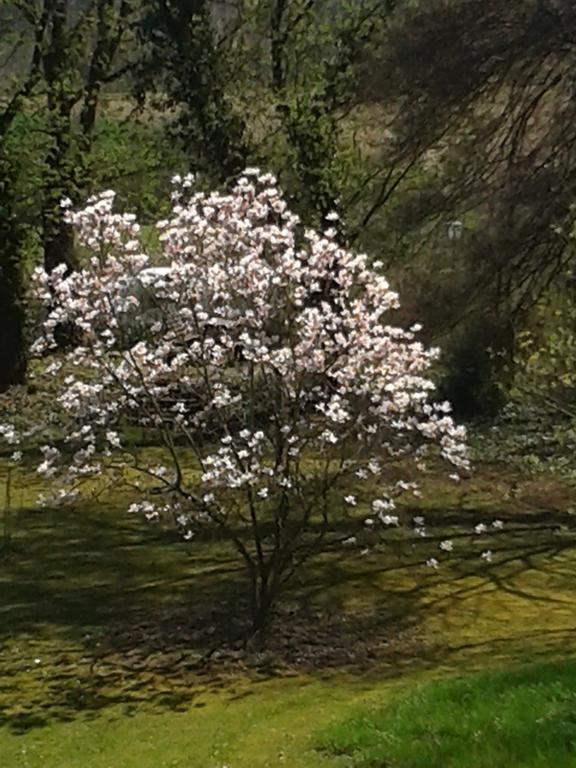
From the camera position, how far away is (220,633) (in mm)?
9500

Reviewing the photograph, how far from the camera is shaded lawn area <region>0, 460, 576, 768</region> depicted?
736 centimetres

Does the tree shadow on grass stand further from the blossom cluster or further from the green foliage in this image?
the green foliage

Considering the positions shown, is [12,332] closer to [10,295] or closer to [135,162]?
[10,295]

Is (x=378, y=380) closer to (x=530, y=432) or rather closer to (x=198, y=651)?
(x=198, y=651)

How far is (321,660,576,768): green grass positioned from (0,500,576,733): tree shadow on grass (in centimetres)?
211

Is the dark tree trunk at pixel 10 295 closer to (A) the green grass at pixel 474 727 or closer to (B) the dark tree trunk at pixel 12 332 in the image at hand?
(B) the dark tree trunk at pixel 12 332

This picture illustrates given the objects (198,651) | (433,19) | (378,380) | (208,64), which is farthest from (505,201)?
(208,64)

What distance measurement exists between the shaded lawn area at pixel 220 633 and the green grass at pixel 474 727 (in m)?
0.34

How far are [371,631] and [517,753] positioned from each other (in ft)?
16.1

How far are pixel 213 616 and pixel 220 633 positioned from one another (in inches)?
18.0

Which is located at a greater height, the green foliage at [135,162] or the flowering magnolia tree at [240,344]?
the green foliage at [135,162]

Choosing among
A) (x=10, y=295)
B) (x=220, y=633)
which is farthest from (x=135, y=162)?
(x=220, y=633)

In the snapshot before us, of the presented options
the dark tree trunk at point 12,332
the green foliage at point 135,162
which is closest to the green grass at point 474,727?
the green foliage at point 135,162

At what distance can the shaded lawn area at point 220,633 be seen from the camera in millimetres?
7363
